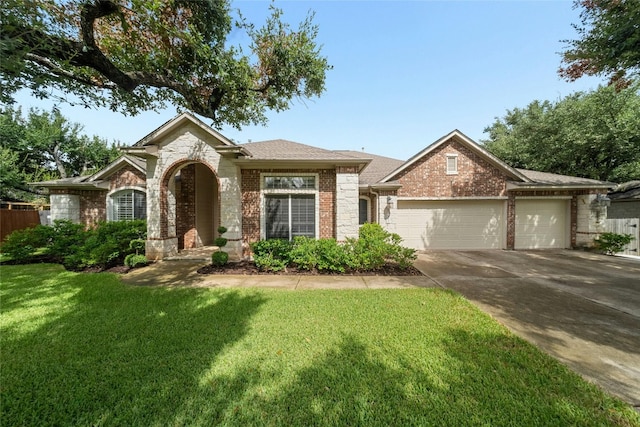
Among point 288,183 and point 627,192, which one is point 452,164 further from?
point 627,192

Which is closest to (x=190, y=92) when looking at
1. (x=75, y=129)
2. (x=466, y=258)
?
(x=466, y=258)

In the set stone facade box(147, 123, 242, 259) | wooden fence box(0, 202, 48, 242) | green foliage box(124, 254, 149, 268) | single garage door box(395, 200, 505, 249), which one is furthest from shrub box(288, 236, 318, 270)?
wooden fence box(0, 202, 48, 242)

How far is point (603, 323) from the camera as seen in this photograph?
3.99m

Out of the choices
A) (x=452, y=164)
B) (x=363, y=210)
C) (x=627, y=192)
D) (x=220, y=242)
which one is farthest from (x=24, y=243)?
(x=627, y=192)

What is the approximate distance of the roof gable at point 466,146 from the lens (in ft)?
37.6

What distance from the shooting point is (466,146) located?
38.8 ft

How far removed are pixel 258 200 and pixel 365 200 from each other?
569 cm

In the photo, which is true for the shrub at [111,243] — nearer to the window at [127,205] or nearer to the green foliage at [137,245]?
the green foliage at [137,245]

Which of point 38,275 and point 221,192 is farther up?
point 221,192

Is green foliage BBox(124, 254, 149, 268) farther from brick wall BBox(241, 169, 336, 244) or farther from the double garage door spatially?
the double garage door

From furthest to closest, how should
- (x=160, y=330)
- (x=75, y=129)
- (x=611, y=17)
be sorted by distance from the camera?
1. (x=75, y=129)
2. (x=611, y=17)
3. (x=160, y=330)

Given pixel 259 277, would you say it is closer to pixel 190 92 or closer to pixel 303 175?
pixel 303 175

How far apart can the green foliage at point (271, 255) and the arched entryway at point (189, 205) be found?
349cm

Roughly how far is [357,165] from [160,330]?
7.10 meters
